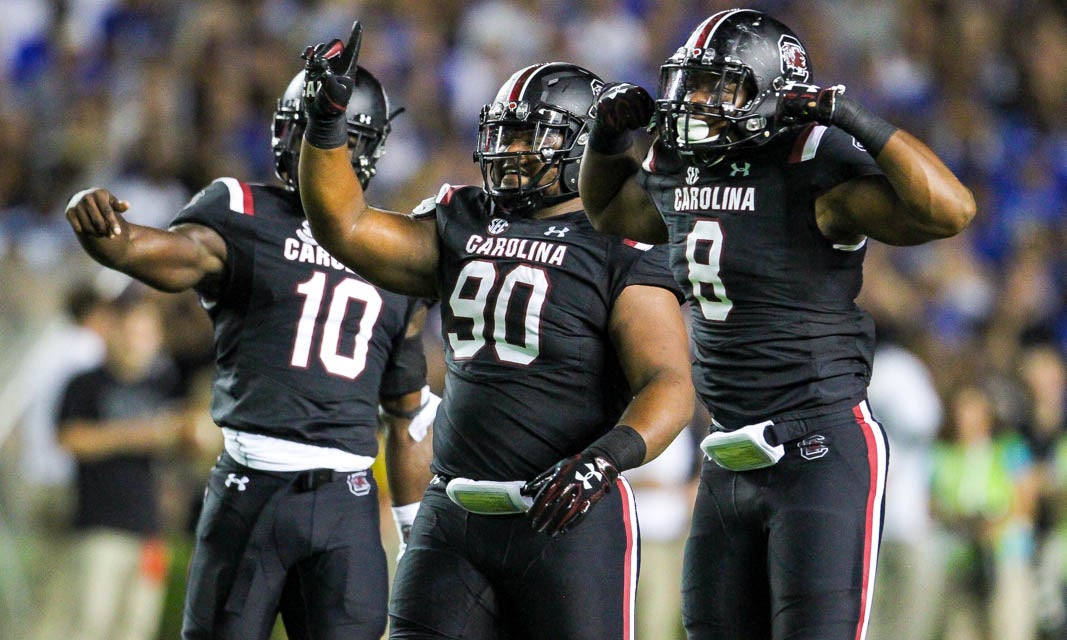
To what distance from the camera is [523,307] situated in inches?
153

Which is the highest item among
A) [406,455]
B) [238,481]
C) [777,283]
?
[777,283]

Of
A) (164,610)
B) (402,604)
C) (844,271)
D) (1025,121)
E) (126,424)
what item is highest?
(1025,121)

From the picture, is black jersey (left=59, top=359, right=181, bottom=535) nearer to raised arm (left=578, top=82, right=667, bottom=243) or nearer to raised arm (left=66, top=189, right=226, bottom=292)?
raised arm (left=66, top=189, right=226, bottom=292)

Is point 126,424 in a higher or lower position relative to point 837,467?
lower

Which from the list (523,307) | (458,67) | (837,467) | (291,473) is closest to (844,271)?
(837,467)

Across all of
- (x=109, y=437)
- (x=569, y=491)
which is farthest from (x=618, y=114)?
(x=109, y=437)

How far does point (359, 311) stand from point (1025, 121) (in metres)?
6.98

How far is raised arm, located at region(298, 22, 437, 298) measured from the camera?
3717mm

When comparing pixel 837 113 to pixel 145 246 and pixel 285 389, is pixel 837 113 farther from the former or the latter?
pixel 145 246

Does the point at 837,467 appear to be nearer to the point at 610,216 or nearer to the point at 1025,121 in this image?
the point at 610,216

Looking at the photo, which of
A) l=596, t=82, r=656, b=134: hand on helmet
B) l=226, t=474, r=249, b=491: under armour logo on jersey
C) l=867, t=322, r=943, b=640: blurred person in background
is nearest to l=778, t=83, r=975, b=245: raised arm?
l=596, t=82, r=656, b=134: hand on helmet

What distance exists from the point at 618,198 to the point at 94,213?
4.80 feet

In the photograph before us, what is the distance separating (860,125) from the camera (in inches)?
143

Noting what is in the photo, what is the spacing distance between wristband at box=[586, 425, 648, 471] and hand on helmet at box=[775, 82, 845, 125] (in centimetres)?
87
